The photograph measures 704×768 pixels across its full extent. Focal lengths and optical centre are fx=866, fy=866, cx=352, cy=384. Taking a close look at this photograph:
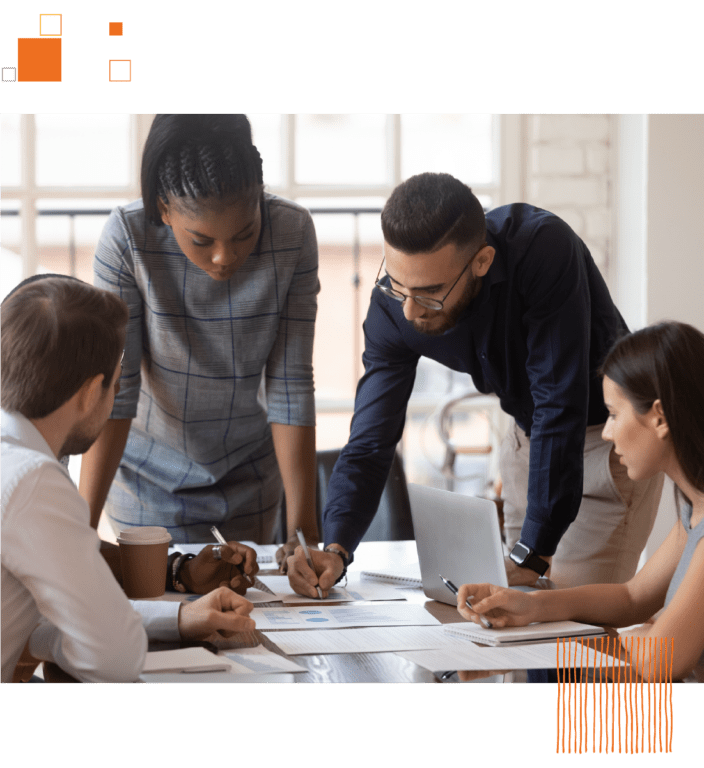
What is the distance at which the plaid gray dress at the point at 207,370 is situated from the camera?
1.66m

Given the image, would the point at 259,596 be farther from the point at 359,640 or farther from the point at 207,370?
the point at 207,370

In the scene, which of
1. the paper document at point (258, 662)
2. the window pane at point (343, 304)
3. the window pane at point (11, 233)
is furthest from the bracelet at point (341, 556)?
the window pane at point (11, 233)

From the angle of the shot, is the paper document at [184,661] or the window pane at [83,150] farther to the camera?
the window pane at [83,150]

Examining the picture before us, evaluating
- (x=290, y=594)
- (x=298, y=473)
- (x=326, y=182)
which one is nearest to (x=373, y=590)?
(x=290, y=594)

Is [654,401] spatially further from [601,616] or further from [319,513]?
[319,513]

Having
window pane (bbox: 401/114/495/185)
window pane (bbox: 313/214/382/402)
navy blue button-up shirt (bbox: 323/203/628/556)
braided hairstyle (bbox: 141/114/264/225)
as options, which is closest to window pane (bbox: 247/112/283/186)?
window pane (bbox: 313/214/382/402)

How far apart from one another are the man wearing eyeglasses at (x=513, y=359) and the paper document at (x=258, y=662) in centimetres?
31

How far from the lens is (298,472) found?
1741 mm

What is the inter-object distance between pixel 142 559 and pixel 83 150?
1.90 metres

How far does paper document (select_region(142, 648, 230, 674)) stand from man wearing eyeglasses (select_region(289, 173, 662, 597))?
0.35m

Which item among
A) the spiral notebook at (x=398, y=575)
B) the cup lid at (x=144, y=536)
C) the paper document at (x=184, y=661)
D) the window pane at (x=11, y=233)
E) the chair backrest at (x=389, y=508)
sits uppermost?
the window pane at (x=11, y=233)

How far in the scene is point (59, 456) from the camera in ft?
3.51

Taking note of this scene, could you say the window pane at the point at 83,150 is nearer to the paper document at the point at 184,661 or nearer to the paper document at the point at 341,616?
the paper document at the point at 341,616
